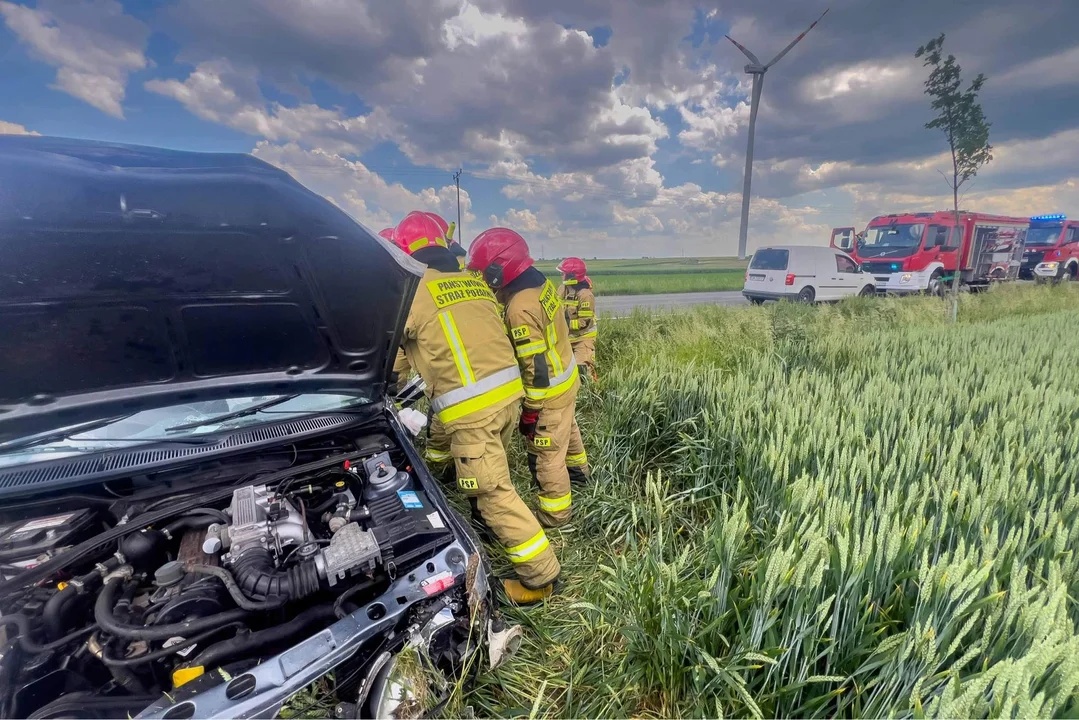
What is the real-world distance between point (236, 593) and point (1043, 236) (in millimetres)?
29078

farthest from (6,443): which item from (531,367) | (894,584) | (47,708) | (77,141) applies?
(894,584)

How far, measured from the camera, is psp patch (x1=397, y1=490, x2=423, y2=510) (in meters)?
1.88

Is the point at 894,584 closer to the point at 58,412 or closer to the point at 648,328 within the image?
the point at 58,412

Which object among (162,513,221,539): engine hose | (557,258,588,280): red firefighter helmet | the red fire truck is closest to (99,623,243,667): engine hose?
(162,513,221,539): engine hose

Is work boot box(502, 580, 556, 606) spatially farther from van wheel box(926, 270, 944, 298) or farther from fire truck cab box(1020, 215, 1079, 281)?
fire truck cab box(1020, 215, 1079, 281)

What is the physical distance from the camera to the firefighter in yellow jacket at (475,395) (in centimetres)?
236

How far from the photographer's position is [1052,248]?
743 inches

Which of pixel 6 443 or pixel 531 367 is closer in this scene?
pixel 6 443

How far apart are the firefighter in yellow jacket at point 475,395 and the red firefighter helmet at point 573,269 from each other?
4.18m

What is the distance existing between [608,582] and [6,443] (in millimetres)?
2370

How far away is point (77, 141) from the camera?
1.24 meters

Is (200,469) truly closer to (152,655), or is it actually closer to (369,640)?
(152,655)

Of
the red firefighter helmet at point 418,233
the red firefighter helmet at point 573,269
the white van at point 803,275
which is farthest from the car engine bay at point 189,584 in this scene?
the white van at point 803,275

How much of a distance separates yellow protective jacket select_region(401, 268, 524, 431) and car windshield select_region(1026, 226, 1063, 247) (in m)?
26.4
